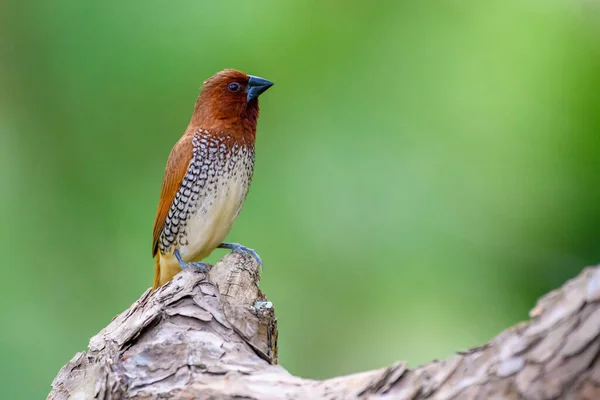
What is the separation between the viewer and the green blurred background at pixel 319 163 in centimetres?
428

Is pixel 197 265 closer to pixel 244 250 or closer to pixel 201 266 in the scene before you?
pixel 201 266

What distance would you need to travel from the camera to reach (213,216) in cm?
333

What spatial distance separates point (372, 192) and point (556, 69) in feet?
4.33

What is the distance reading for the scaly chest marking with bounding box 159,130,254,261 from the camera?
332cm

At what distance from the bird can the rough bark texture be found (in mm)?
451

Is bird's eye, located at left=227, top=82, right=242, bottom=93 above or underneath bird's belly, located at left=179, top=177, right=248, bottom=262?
above

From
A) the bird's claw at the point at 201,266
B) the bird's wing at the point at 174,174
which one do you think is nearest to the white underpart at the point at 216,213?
the bird's wing at the point at 174,174

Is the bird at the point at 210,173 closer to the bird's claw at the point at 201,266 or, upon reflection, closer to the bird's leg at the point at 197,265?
the bird's leg at the point at 197,265

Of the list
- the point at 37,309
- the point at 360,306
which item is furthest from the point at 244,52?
the point at 37,309

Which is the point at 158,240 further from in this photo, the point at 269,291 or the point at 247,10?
the point at 247,10

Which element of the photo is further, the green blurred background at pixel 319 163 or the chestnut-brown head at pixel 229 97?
the green blurred background at pixel 319 163

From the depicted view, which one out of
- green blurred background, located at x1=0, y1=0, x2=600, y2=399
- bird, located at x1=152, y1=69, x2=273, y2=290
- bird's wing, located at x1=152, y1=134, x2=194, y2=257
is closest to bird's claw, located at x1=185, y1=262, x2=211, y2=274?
bird, located at x1=152, y1=69, x2=273, y2=290

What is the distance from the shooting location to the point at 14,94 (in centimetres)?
468

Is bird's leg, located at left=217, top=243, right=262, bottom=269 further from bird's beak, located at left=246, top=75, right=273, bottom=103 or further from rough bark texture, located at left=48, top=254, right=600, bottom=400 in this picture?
bird's beak, located at left=246, top=75, right=273, bottom=103
